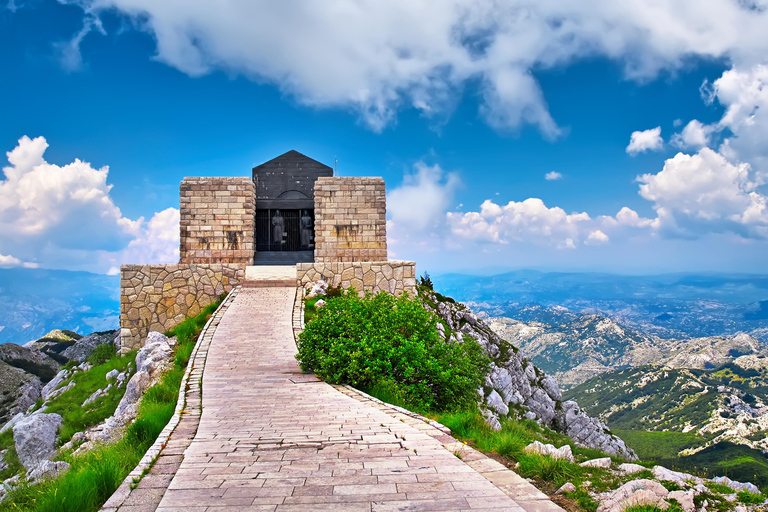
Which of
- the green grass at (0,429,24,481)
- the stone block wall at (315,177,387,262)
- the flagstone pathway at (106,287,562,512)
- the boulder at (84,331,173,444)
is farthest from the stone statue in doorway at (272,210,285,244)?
the flagstone pathway at (106,287,562,512)

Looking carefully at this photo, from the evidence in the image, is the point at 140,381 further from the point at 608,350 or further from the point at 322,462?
the point at 608,350

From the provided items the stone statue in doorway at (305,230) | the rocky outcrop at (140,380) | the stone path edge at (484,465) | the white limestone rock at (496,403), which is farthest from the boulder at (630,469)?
the stone statue in doorway at (305,230)

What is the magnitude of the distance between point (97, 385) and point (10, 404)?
30.3 feet

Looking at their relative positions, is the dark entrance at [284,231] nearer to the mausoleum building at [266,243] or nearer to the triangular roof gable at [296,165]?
the mausoleum building at [266,243]

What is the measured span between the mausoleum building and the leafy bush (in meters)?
5.97

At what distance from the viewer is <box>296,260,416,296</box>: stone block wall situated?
1568 centimetres

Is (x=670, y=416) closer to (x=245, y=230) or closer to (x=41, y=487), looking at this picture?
(x=245, y=230)

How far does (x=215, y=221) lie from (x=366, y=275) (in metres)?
7.63

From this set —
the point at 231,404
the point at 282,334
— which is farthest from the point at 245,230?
the point at 231,404

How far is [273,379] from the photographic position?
8023 millimetres

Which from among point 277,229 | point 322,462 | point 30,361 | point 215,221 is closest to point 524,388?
point 277,229

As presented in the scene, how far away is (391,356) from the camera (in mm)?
8031

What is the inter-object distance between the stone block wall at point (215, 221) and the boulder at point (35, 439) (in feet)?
27.9

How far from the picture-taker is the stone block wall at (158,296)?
1522 cm
